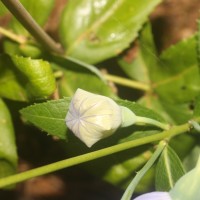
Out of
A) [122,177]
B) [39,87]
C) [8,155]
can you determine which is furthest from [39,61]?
[122,177]

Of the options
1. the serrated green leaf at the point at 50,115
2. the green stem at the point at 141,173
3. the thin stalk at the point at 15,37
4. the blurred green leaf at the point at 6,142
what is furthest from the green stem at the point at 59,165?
the thin stalk at the point at 15,37

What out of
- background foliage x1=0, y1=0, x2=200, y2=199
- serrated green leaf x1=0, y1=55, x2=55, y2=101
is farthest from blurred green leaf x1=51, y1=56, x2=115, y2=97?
serrated green leaf x1=0, y1=55, x2=55, y2=101

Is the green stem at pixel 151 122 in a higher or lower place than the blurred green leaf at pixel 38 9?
lower

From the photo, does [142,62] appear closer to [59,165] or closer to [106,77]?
[106,77]

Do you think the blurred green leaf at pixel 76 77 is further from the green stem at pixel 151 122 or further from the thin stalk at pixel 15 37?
the green stem at pixel 151 122

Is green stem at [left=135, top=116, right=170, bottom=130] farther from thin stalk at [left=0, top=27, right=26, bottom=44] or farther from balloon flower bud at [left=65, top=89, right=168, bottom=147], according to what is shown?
thin stalk at [left=0, top=27, right=26, bottom=44]

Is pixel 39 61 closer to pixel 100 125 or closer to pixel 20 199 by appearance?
pixel 100 125
